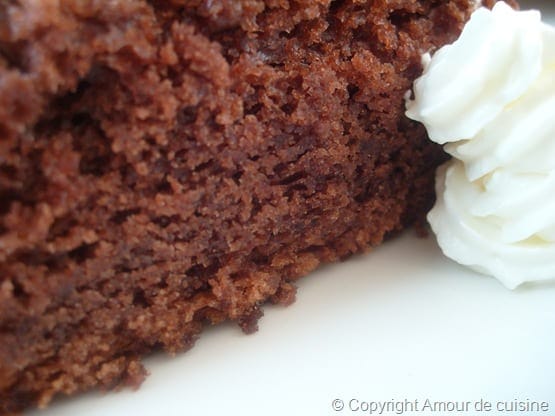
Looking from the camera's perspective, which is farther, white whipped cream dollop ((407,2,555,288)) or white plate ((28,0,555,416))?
white whipped cream dollop ((407,2,555,288))

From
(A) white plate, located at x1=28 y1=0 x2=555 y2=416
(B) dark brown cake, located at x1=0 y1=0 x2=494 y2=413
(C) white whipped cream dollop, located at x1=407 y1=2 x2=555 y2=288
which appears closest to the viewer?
(B) dark brown cake, located at x1=0 y1=0 x2=494 y2=413

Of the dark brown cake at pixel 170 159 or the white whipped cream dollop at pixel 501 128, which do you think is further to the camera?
the white whipped cream dollop at pixel 501 128

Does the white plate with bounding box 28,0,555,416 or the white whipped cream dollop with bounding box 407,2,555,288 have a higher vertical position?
the white whipped cream dollop with bounding box 407,2,555,288

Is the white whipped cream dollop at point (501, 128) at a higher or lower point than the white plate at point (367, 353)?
higher

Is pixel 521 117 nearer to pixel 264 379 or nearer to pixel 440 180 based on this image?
pixel 440 180

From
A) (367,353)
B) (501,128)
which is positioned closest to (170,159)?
(367,353)

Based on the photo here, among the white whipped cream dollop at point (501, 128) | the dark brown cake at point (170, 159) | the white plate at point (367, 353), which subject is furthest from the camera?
the white whipped cream dollop at point (501, 128)

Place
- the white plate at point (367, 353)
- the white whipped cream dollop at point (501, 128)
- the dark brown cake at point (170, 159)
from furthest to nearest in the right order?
1. the white whipped cream dollop at point (501, 128)
2. the white plate at point (367, 353)
3. the dark brown cake at point (170, 159)
